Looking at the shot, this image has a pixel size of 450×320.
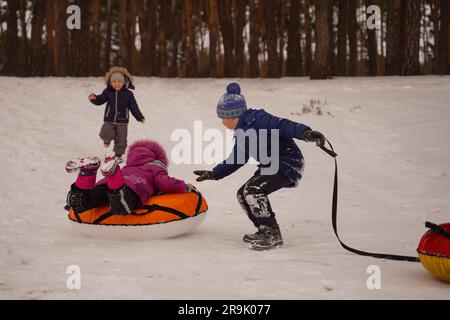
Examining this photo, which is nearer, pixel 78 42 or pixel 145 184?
pixel 145 184

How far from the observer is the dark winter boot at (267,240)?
534cm

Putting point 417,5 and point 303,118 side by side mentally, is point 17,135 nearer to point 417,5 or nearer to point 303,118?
point 303,118

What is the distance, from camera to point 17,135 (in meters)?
10.4

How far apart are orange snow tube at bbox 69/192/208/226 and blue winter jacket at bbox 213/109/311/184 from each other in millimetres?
517

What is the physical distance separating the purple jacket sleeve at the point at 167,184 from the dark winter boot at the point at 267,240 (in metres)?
0.95

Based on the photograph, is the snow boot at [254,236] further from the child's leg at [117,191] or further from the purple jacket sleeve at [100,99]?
the purple jacket sleeve at [100,99]

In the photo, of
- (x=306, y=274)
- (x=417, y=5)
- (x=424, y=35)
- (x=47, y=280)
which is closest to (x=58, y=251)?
(x=47, y=280)

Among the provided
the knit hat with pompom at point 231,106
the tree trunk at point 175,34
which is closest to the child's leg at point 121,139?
the knit hat with pompom at point 231,106

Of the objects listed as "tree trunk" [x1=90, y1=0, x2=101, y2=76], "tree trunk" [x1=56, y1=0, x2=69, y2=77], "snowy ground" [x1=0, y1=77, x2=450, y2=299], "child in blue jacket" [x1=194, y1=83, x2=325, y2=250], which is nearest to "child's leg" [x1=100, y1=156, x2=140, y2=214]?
"snowy ground" [x1=0, y1=77, x2=450, y2=299]

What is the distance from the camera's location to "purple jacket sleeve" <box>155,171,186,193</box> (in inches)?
230

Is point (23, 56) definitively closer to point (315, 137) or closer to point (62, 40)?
point (62, 40)

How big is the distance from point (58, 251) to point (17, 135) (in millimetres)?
5745

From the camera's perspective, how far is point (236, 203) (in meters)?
7.89

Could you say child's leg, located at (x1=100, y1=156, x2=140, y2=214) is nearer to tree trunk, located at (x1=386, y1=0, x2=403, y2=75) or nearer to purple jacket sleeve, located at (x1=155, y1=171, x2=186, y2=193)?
purple jacket sleeve, located at (x1=155, y1=171, x2=186, y2=193)
